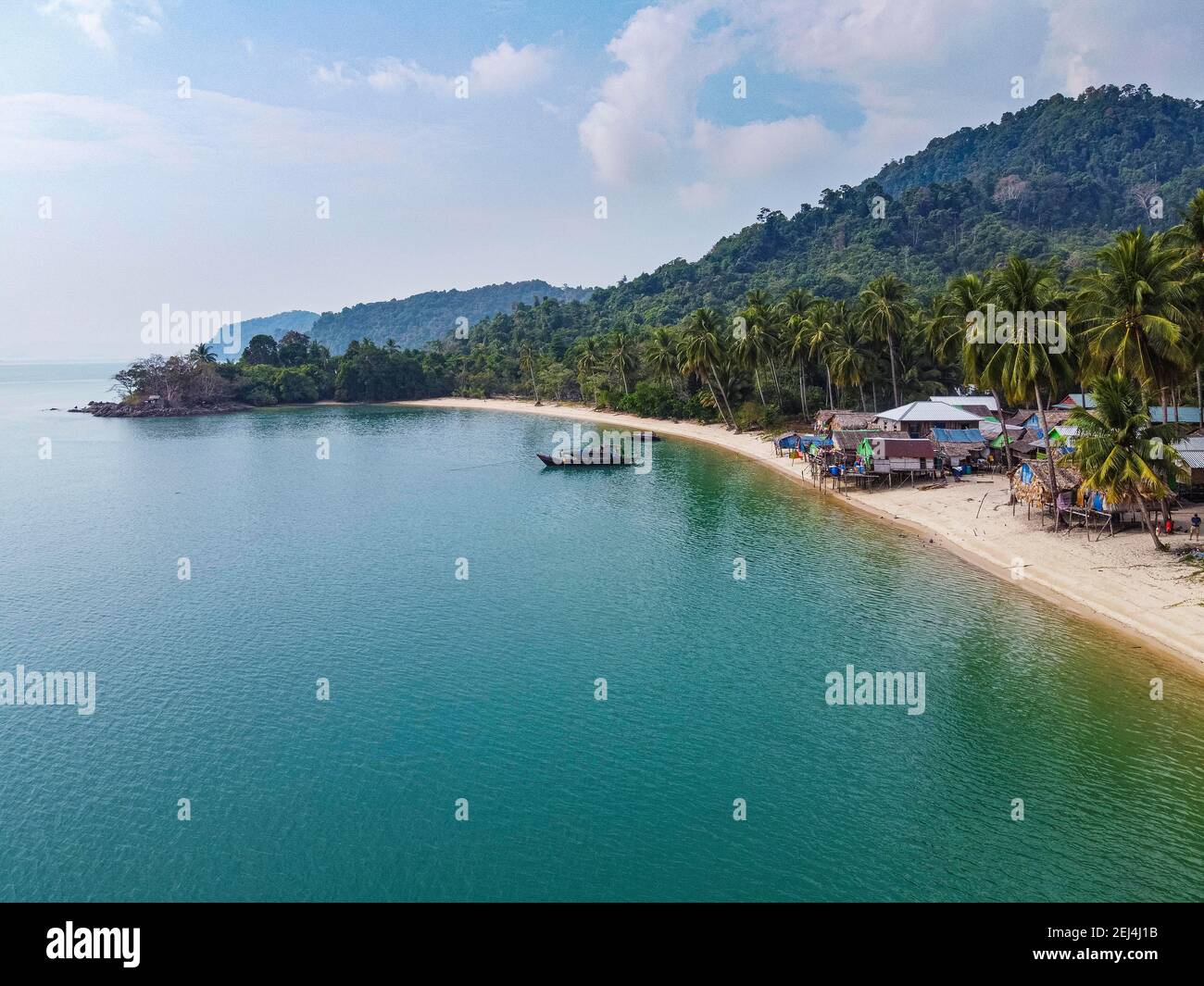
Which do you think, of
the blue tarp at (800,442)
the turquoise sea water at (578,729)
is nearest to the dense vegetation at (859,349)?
the blue tarp at (800,442)

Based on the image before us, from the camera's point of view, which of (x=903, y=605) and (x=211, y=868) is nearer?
(x=211, y=868)

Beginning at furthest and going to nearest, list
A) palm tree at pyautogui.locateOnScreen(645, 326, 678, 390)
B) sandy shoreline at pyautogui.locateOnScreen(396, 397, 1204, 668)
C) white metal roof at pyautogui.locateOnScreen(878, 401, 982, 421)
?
1. palm tree at pyautogui.locateOnScreen(645, 326, 678, 390)
2. white metal roof at pyautogui.locateOnScreen(878, 401, 982, 421)
3. sandy shoreline at pyautogui.locateOnScreen(396, 397, 1204, 668)

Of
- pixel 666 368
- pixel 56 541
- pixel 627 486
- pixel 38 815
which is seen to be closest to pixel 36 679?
pixel 38 815

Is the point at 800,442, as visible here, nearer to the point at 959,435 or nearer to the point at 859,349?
the point at 859,349
